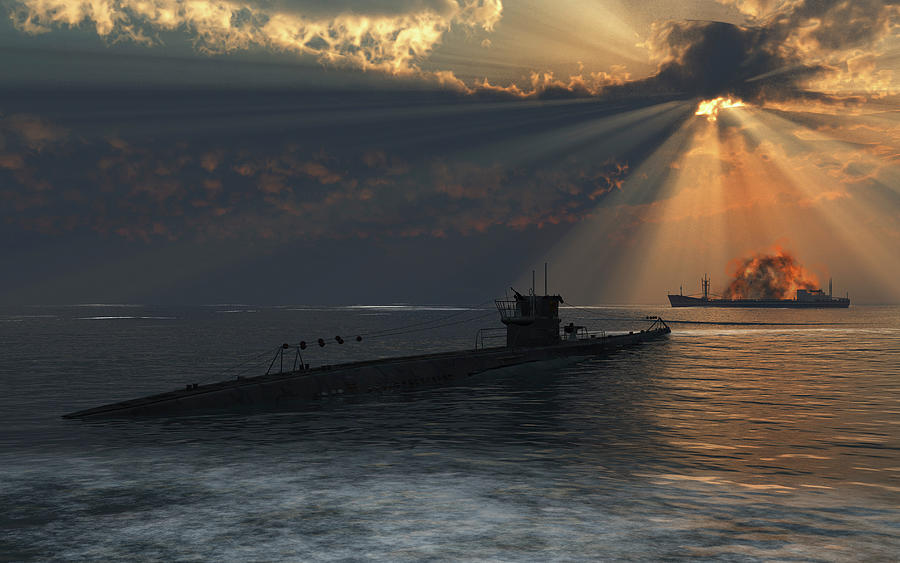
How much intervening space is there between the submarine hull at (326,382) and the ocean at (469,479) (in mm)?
1928

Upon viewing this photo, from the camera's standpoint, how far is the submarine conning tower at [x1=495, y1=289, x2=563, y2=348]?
62.8m

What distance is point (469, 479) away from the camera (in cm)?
1927

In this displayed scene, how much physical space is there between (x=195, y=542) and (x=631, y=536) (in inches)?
311

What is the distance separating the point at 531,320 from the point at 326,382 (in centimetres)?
2612

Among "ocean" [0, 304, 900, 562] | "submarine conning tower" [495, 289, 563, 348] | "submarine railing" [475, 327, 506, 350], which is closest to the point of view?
"ocean" [0, 304, 900, 562]

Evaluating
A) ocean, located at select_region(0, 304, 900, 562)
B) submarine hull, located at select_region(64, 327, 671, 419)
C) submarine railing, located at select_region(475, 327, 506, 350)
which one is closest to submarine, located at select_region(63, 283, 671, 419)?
submarine hull, located at select_region(64, 327, 671, 419)

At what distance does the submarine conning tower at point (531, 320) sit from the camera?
62.8 meters

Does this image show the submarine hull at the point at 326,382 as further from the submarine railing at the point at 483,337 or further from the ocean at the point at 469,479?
the submarine railing at the point at 483,337

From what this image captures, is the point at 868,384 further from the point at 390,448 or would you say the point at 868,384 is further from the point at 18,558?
the point at 18,558

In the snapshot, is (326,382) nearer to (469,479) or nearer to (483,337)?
(469,479)

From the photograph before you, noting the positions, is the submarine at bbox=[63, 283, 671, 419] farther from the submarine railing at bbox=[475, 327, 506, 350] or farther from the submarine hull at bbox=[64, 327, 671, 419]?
the submarine railing at bbox=[475, 327, 506, 350]

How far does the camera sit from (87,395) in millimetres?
43594

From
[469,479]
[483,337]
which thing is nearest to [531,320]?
[483,337]

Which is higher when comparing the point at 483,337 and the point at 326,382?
the point at 483,337
